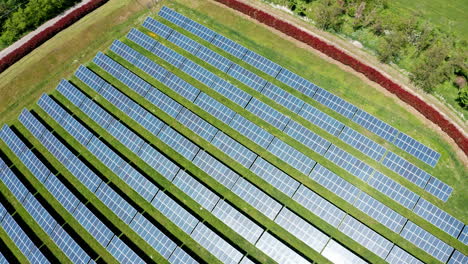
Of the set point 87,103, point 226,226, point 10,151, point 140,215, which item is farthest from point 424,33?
point 10,151

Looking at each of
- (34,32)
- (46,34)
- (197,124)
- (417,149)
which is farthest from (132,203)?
(34,32)

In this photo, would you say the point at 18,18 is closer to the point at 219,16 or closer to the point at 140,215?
the point at 219,16

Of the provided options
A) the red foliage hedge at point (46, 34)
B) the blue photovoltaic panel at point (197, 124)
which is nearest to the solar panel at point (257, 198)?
the blue photovoltaic panel at point (197, 124)

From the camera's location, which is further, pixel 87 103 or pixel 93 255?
pixel 87 103

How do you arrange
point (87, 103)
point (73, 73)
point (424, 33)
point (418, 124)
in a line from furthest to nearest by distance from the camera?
1. point (73, 73)
2. point (87, 103)
3. point (424, 33)
4. point (418, 124)

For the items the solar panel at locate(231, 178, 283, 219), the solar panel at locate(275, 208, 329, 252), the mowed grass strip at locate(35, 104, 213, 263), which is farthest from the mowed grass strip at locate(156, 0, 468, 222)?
the mowed grass strip at locate(35, 104, 213, 263)

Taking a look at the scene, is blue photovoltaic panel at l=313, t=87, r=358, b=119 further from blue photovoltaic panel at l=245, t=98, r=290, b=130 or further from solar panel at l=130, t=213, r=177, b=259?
solar panel at l=130, t=213, r=177, b=259
